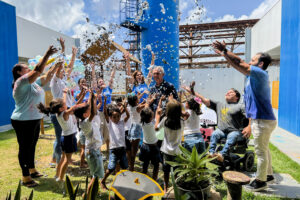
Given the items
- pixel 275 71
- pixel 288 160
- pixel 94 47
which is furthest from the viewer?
pixel 275 71

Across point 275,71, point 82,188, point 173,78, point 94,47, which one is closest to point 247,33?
point 275,71

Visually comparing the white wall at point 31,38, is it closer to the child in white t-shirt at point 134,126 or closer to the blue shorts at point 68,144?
the child in white t-shirt at point 134,126

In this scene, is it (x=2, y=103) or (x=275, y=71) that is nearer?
(x=2, y=103)

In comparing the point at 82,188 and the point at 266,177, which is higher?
the point at 266,177

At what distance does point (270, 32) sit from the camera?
959 cm

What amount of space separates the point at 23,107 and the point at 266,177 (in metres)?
4.05

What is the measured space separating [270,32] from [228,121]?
809 centimetres

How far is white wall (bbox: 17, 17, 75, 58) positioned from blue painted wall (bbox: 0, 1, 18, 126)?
8.87 ft

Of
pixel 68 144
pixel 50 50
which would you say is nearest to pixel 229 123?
pixel 68 144

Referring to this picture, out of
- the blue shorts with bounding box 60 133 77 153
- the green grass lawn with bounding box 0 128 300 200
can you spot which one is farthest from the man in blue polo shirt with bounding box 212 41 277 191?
the blue shorts with bounding box 60 133 77 153

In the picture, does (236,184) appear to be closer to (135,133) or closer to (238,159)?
(238,159)

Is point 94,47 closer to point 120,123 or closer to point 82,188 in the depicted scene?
point 120,123

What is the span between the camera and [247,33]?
13008 mm

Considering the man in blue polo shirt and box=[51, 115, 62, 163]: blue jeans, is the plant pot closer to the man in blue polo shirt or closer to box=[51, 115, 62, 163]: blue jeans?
the man in blue polo shirt
